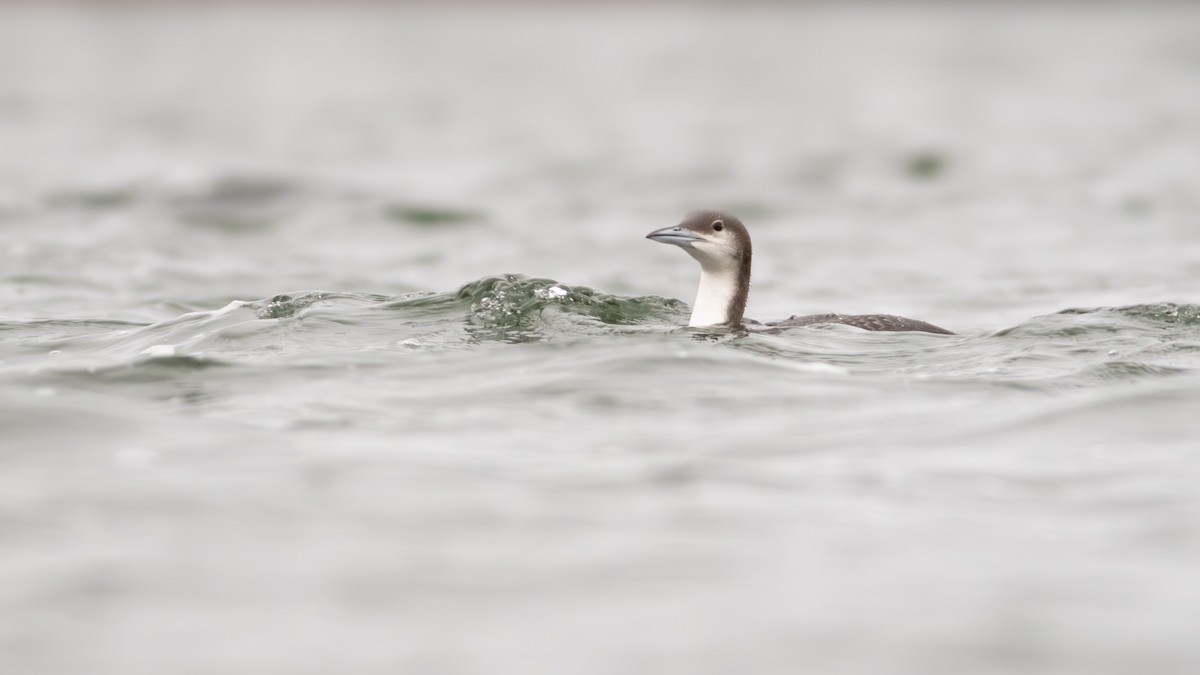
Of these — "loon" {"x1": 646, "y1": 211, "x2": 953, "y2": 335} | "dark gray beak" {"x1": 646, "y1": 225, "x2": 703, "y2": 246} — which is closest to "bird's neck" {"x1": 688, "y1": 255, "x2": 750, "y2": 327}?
"loon" {"x1": 646, "y1": 211, "x2": 953, "y2": 335}

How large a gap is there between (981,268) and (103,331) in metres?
9.88

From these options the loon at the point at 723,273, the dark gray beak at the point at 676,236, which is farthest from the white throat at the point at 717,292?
the dark gray beak at the point at 676,236

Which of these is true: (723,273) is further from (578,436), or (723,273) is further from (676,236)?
(578,436)

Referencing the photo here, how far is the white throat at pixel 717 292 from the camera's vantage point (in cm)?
1116

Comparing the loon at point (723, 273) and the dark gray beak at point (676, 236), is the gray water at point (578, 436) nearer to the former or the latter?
the loon at point (723, 273)

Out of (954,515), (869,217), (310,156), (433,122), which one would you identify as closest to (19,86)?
(433,122)

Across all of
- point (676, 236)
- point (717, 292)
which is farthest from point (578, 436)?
point (717, 292)

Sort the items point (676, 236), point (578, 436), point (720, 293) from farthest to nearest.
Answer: point (720, 293) → point (676, 236) → point (578, 436)

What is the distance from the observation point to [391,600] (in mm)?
5676

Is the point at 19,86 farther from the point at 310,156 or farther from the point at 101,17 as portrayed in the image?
the point at 101,17

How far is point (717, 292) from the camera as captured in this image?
11172mm

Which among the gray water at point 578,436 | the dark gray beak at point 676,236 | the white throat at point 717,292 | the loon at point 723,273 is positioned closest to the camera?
the gray water at point 578,436

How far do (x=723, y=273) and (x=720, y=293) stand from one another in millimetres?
153

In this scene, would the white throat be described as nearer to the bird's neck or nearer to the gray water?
the bird's neck
